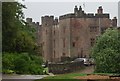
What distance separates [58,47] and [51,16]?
7479 mm

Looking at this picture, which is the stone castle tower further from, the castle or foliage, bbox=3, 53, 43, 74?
foliage, bbox=3, 53, 43, 74

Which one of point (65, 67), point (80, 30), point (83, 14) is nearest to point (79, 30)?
point (80, 30)

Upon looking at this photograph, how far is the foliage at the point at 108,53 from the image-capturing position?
4528 centimetres

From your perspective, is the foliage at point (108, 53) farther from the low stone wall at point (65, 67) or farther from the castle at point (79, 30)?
the castle at point (79, 30)

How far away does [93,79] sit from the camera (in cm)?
2405

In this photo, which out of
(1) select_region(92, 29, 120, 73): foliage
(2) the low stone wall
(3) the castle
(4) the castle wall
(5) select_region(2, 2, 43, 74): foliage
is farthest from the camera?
(4) the castle wall

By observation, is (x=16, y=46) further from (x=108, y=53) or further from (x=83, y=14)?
(x=83, y=14)

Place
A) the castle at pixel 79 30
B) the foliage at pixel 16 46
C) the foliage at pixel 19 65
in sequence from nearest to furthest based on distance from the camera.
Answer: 1. the foliage at pixel 16 46
2. the foliage at pixel 19 65
3. the castle at pixel 79 30

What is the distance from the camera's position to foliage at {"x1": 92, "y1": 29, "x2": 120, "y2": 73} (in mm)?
45281

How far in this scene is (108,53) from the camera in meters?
46.8

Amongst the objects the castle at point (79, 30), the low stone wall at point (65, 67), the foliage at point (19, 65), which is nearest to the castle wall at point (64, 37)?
the castle at point (79, 30)

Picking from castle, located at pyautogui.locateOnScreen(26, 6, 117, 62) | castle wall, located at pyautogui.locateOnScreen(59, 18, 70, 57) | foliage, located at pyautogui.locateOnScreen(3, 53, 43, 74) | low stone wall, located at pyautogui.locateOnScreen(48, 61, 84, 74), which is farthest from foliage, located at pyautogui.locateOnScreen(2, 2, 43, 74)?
castle wall, located at pyautogui.locateOnScreen(59, 18, 70, 57)

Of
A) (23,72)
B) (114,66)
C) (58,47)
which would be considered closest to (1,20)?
(23,72)

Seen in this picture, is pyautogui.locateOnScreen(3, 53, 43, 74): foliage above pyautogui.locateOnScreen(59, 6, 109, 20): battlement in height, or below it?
below
